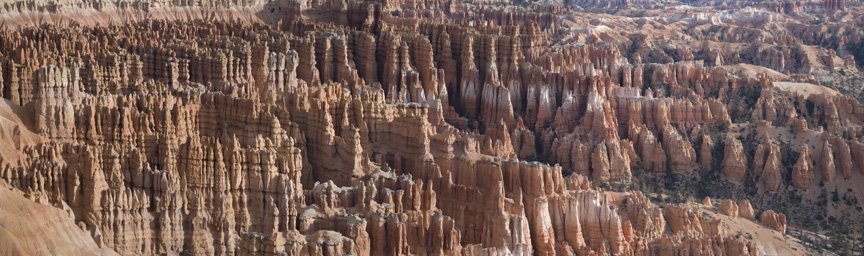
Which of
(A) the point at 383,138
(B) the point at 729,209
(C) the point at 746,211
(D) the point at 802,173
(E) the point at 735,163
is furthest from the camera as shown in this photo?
(E) the point at 735,163

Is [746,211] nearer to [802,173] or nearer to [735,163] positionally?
[802,173]

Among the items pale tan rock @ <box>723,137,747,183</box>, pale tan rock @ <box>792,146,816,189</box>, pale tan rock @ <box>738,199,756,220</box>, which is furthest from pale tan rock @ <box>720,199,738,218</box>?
pale tan rock @ <box>723,137,747,183</box>

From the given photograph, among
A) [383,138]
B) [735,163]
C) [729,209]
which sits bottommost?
[735,163]

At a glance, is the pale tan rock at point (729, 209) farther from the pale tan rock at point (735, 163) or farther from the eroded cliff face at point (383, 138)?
the pale tan rock at point (735, 163)

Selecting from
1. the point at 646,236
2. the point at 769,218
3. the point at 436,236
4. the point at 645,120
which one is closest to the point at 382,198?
the point at 436,236

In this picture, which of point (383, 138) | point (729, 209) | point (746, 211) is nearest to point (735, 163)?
point (746, 211)

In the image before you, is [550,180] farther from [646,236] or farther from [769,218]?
[769,218]

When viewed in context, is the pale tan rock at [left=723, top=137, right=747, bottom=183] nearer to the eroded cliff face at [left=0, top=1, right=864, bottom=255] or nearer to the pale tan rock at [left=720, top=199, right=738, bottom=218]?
the eroded cliff face at [left=0, top=1, right=864, bottom=255]

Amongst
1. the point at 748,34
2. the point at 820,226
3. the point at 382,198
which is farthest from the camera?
the point at 748,34

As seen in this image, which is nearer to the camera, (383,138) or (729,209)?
(383,138)
